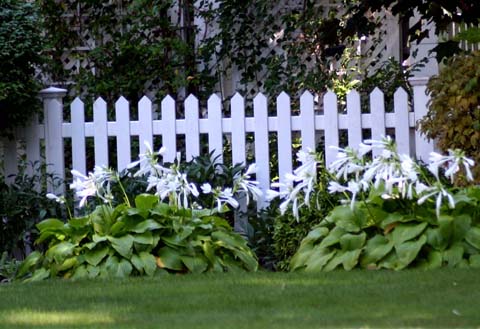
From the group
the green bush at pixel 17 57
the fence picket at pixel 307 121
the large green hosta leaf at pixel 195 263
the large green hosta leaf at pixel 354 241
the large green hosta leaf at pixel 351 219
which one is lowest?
the large green hosta leaf at pixel 195 263

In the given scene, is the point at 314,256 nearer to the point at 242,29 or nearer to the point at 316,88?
the point at 316,88

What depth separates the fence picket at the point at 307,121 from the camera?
315 inches

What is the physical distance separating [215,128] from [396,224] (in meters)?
2.58

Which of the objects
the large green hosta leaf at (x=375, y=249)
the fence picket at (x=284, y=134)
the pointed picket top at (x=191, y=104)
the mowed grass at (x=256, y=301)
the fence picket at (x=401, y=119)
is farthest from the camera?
the pointed picket top at (x=191, y=104)

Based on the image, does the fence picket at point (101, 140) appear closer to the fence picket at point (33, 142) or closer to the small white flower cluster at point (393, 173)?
the fence picket at point (33, 142)

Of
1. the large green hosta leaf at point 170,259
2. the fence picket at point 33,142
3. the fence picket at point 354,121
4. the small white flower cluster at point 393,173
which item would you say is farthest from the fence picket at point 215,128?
the large green hosta leaf at point 170,259

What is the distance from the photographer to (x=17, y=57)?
774 cm

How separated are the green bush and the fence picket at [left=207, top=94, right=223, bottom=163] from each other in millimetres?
1372

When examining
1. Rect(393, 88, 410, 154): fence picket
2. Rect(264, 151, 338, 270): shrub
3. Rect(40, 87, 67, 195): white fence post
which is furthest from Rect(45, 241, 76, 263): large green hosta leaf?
Rect(393, 88, 410, 154): fence picket

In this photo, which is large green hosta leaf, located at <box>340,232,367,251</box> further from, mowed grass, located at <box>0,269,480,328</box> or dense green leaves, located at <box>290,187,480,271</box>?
mowed grass, located at <box>0,269,480,328</box>

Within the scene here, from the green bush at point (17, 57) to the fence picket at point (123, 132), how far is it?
67 cm

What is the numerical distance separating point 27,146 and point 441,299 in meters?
4.60

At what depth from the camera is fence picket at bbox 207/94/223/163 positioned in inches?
320

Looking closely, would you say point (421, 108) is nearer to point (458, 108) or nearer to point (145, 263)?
point (458, 108)
